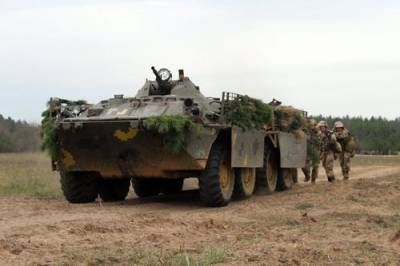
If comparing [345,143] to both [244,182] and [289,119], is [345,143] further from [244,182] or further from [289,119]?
[244,182]

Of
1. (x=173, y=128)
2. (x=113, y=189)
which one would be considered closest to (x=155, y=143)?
(x=173, y=128)

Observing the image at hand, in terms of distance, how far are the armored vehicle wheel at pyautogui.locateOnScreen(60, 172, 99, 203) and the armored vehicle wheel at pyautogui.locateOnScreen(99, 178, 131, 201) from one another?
22.2 inches

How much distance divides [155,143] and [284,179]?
566 centimetres

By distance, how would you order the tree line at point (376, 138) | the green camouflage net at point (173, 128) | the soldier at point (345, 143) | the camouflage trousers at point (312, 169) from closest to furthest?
the green camouflage net at point (173, 128) → the soldier at point (345, 143) → the camouflage trousers at point (312, 169) → the tree line at point (376, 138)

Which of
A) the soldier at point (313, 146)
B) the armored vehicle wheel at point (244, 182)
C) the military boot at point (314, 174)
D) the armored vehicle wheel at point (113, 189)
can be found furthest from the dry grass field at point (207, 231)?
the military boot at point (314, 174)

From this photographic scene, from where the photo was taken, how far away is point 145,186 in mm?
14969

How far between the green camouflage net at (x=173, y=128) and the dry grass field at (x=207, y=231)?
102 centimetres

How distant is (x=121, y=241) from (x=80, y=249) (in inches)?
26.8

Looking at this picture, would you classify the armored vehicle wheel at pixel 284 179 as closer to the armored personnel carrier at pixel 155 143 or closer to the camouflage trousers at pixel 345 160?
the camouflage trousers at pixel 345 160

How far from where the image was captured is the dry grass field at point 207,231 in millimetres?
6477

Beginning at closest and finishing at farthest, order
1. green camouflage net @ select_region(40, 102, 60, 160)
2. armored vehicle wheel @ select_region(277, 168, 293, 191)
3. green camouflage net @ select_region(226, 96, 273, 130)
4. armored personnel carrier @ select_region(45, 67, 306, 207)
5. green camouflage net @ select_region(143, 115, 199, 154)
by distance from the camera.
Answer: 1. green camouflage net @ select_region(143, 115, 199, 154)
2. armored personnel carrier @ select_region(45, 67, 306, 207)
3. green camouflage net @ select_region(40, 102, 60, 160)
4. green camouflage net @ select_region(226, 96, 273, 130)
5. armored vehicle wheel @ select_region(277, 168, 293, 191)

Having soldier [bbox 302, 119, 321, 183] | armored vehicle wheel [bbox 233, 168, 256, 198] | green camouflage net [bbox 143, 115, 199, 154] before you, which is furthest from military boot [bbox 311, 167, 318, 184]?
green camouflage net [bbox 143, 115, 199, 154]

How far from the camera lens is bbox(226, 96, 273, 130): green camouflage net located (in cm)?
1233

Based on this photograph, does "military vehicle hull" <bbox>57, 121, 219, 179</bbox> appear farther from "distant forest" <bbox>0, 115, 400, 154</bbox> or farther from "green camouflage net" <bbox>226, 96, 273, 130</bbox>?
"distant forest" <bbox>0, 115, 400, 154</bbox>
